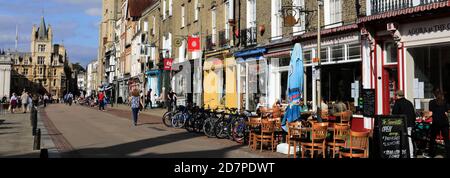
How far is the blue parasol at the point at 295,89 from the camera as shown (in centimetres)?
1155

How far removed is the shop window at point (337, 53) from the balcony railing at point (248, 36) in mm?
6740

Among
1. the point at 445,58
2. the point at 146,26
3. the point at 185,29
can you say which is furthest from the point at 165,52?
the point at 445,58

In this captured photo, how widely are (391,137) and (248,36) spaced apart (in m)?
16.1

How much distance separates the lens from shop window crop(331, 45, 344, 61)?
666 inches

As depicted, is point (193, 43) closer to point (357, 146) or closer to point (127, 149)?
point (127, 149)

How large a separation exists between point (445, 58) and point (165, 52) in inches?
1126

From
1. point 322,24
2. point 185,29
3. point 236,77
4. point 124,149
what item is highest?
point 185,29

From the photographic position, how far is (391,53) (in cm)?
1504

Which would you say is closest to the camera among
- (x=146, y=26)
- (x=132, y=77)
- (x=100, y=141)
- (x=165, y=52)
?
(x=100, y=141)

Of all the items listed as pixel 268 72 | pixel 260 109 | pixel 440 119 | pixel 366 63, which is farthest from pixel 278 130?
pixel 268 72

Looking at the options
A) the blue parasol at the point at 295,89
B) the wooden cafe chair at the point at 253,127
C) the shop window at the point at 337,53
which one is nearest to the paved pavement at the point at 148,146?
the wooden cafe chair at the point at 253,127

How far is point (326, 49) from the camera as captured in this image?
1767 centimetres

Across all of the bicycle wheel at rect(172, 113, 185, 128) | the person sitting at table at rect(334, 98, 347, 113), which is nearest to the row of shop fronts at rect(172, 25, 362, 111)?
the person sitting at table at rect(334, 98, 347, 113)
